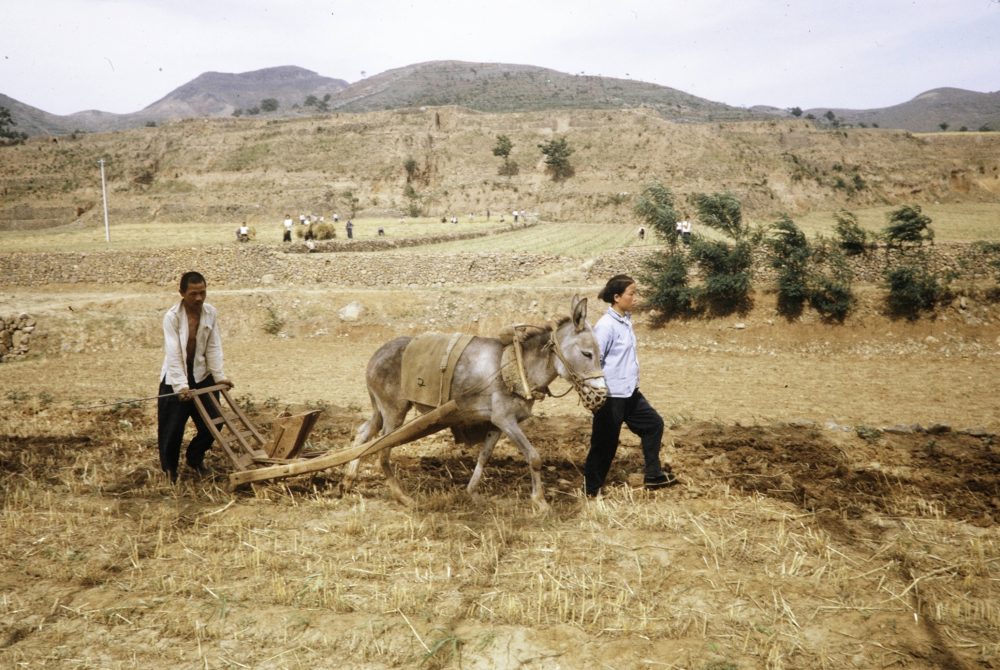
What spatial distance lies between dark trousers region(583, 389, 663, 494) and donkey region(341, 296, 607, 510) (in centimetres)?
56

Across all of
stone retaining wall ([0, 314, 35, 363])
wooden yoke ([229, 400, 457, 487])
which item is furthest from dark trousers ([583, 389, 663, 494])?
stone retaining wall ([0, 314, 35, 363])

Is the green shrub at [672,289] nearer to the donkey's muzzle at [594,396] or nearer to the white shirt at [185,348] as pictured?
the donkey's muzzle at [594,396]

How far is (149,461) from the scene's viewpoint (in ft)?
26.0

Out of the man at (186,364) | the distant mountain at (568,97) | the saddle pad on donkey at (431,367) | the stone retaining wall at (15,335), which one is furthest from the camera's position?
the distant mountain at (568,97)

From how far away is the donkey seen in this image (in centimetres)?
595

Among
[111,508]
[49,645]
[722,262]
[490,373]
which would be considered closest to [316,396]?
[111,508]

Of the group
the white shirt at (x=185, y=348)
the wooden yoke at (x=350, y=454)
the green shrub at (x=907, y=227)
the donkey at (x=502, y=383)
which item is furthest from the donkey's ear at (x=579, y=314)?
the green shrub at (x=907, y=227)

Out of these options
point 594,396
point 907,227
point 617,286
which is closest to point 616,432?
point 594,396

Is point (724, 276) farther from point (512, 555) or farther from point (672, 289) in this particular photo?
point (512, 555)

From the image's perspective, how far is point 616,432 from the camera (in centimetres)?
632

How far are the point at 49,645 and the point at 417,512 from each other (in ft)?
9.87

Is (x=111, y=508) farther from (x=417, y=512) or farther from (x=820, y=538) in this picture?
(x=820, y=538)

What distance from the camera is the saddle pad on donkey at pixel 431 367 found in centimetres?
631

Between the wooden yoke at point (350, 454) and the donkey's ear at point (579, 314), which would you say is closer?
the donkey's ear at point (579, 314)
